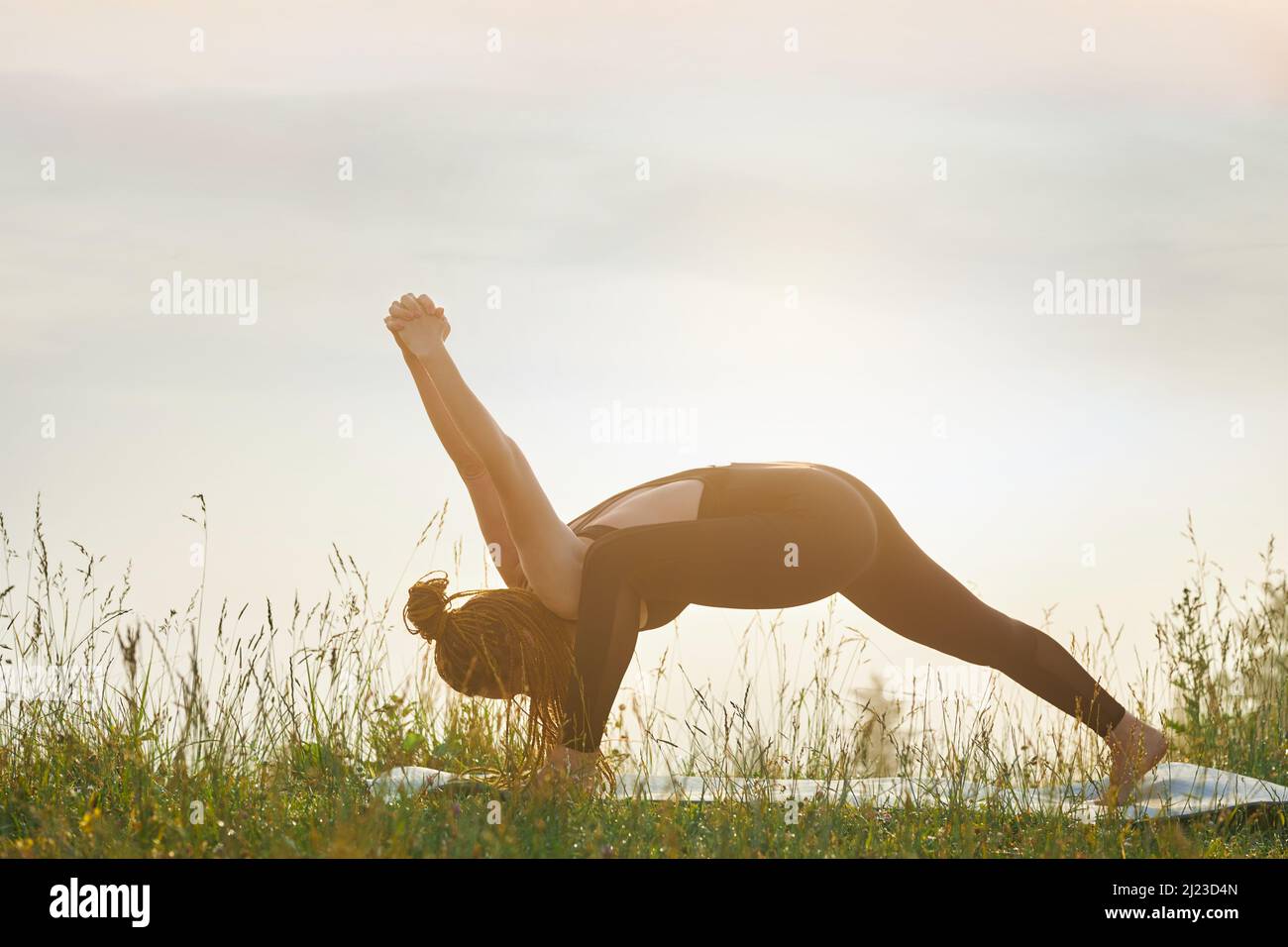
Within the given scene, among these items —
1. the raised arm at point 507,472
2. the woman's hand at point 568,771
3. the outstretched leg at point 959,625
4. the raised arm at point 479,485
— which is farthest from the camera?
the outstretched leg at point 959,625

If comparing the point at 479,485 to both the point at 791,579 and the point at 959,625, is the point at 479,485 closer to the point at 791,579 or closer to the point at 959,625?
the point at 791,579

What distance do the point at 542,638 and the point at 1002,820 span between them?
1515 millimetres

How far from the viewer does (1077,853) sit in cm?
310

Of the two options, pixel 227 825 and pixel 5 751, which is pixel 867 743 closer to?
pixel 227 825

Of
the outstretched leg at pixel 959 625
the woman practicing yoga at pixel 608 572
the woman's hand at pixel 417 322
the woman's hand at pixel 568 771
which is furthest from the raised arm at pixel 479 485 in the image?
the outstretched leg at pixel 959 625

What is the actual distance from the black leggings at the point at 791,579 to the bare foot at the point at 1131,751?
52 mm

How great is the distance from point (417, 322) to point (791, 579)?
1.41 meters

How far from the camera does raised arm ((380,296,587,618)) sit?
334 centimetres

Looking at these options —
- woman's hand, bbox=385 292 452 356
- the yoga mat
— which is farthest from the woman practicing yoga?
the yoga mat

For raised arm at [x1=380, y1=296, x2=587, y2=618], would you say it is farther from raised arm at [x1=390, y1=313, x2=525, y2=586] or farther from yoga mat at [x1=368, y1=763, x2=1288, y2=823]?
yoga mat at [x1=368, y1=763, x2=1288, y2=823]

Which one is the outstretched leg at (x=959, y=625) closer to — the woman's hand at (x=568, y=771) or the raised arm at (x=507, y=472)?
the raised arm at (x=507, y=472)

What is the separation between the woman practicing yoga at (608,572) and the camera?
3367 millimetres

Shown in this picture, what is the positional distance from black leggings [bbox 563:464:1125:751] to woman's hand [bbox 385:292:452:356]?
799 mm
